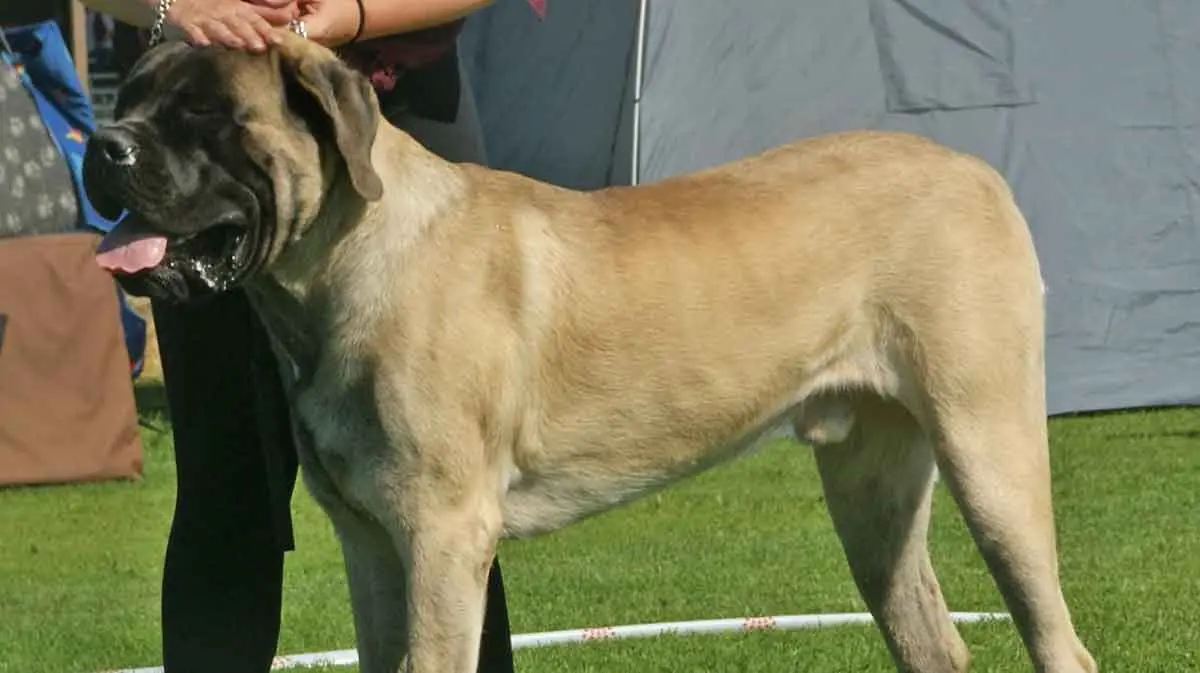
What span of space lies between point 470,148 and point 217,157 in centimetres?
96

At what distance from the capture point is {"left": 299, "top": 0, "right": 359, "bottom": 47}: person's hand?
4090 millimetres

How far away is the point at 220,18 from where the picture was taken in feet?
12.9

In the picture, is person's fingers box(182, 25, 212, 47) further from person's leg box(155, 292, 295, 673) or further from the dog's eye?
person's leg box(155, 292, 295, 673)

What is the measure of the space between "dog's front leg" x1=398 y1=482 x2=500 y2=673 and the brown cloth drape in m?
5.31

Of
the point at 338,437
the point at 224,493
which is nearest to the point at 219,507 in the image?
the point at 224,493

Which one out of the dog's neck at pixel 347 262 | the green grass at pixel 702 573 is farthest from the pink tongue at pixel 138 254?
the green grass at pixel 702 573

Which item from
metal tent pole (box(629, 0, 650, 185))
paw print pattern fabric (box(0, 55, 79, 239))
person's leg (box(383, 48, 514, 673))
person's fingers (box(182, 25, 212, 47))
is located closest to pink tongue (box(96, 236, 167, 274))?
person's fingers (box(182, 25, 212, 47))

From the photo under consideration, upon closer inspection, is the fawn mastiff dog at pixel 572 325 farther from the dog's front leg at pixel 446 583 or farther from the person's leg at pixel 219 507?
the person's leg at pixel 219 507

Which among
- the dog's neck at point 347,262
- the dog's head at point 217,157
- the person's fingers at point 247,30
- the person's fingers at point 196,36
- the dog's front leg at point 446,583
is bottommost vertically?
the dog's front leg at point 446,583

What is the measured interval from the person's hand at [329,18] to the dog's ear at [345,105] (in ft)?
0.78

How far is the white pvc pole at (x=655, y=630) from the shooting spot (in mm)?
5984

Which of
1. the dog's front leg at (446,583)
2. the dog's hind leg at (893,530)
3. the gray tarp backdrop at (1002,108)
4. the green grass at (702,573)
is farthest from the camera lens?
the gray tarp backdrop at (1002,108)

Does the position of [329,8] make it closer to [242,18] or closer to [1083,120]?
[242,18]

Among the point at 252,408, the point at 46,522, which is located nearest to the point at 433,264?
the point at 252,408
